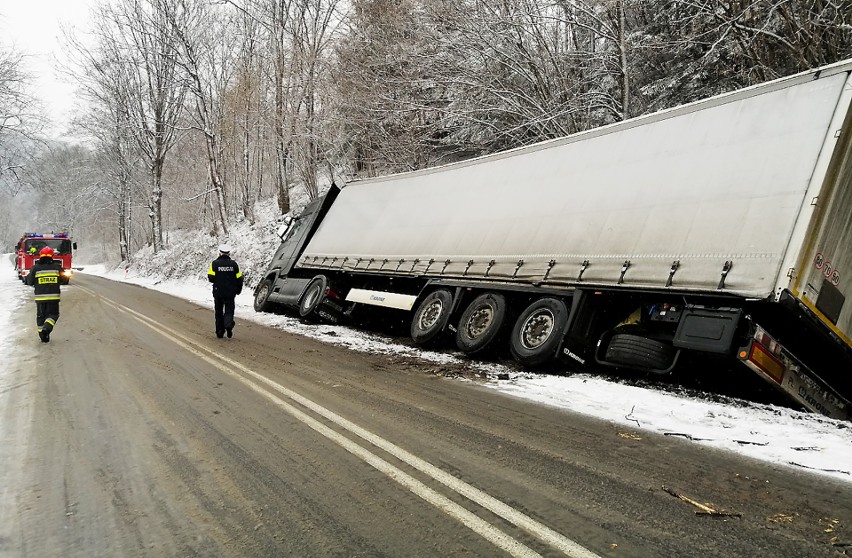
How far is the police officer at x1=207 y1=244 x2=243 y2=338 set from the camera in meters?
9.62

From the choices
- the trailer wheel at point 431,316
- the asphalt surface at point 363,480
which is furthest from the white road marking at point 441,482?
the trailer wheel at point 431,316

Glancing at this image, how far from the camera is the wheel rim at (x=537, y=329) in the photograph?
277 inches

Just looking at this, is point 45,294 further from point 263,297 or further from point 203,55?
point 203,55

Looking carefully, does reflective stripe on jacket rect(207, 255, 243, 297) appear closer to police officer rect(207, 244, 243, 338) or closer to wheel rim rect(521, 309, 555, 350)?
police officer rect(207, 244, 243, 338)

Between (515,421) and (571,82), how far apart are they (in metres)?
12.5

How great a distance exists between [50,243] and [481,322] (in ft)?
86.1

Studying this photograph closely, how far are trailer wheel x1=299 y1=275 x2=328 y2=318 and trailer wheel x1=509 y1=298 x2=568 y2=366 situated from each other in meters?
5.52

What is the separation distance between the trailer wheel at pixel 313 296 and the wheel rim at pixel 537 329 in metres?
5.69

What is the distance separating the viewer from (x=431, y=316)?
894cm

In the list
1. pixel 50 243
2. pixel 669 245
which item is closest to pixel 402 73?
pixel 669 245

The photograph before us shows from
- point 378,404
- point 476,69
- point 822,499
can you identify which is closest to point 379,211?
point 476,69

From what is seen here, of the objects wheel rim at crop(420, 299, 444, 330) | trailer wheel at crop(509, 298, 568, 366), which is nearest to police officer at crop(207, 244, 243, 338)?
wheel rim at crop(420, 299, 444, 330)

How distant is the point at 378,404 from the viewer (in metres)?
5.23

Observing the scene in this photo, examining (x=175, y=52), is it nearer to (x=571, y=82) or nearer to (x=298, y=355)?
(x=571, y=82)
